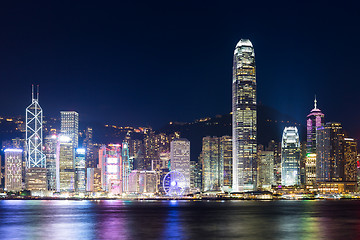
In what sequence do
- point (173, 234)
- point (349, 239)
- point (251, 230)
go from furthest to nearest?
point (251, 230)
point (173, 234)
point (349, 239)

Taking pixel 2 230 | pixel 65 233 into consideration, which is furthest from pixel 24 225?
pixel 65 233

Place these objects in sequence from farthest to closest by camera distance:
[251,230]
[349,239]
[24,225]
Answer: [24,225]
[251,230]
[349,239]

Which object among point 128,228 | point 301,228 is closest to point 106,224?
point 128,228

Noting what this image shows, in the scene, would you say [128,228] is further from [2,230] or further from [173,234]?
[2,230]

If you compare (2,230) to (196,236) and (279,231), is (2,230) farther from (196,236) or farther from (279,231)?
(279,231)

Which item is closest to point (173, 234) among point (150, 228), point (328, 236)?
point (150, 228)

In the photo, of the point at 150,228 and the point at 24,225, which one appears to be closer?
the point at 150,228

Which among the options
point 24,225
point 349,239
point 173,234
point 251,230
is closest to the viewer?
point 349,239

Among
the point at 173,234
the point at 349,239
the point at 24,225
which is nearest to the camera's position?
the point at 349,239

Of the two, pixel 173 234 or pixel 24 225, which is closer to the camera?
pixel 173 234
